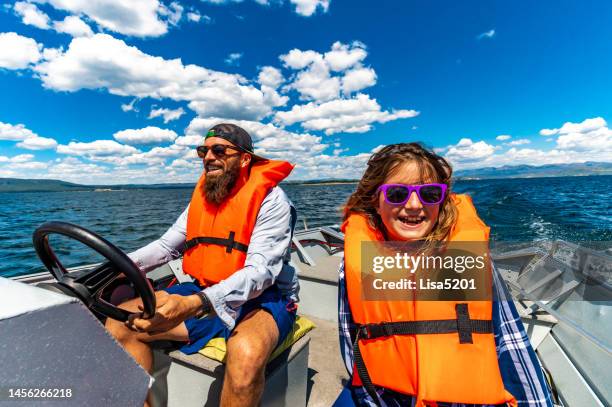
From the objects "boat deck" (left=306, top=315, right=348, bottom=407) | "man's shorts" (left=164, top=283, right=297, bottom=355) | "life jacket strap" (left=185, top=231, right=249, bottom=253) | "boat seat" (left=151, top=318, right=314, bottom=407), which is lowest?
"boat deck" (left=306, top=315, right=348, bottom=407)

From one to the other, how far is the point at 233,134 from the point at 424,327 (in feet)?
5.68

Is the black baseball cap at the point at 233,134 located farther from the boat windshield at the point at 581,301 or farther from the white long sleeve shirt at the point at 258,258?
the boat windshield at the point at 581,301

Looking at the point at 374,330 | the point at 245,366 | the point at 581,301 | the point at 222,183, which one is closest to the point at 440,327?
the point at 374,330

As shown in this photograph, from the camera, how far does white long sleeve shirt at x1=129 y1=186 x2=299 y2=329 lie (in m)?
1.62

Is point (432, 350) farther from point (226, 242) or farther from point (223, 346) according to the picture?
point (226, 242)

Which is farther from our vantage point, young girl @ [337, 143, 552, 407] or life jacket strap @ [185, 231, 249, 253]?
life jacket strap @ [185, 231, 249, 253]

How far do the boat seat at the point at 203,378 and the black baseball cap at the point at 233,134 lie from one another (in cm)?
134

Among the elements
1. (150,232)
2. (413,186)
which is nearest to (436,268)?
(413,186)

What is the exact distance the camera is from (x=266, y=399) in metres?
1.74

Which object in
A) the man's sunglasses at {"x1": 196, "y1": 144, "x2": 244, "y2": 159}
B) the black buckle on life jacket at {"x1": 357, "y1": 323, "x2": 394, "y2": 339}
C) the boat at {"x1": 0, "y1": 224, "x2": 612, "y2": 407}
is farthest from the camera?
the man's sunglasses at {"x1": 196, "y1": 144, "x2": 244, "y2": 159}

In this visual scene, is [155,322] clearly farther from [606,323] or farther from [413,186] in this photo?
[606,323]

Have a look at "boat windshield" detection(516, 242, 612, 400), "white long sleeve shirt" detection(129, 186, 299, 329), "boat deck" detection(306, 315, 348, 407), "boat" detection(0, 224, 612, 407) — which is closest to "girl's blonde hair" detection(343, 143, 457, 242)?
"white long sleeve shirt" detection(129, 186, 299, 329)

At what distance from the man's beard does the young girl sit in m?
1.10

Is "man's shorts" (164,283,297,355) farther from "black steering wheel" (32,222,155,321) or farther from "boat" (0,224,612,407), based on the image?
"black steering wheel" (32,222,155,321)
